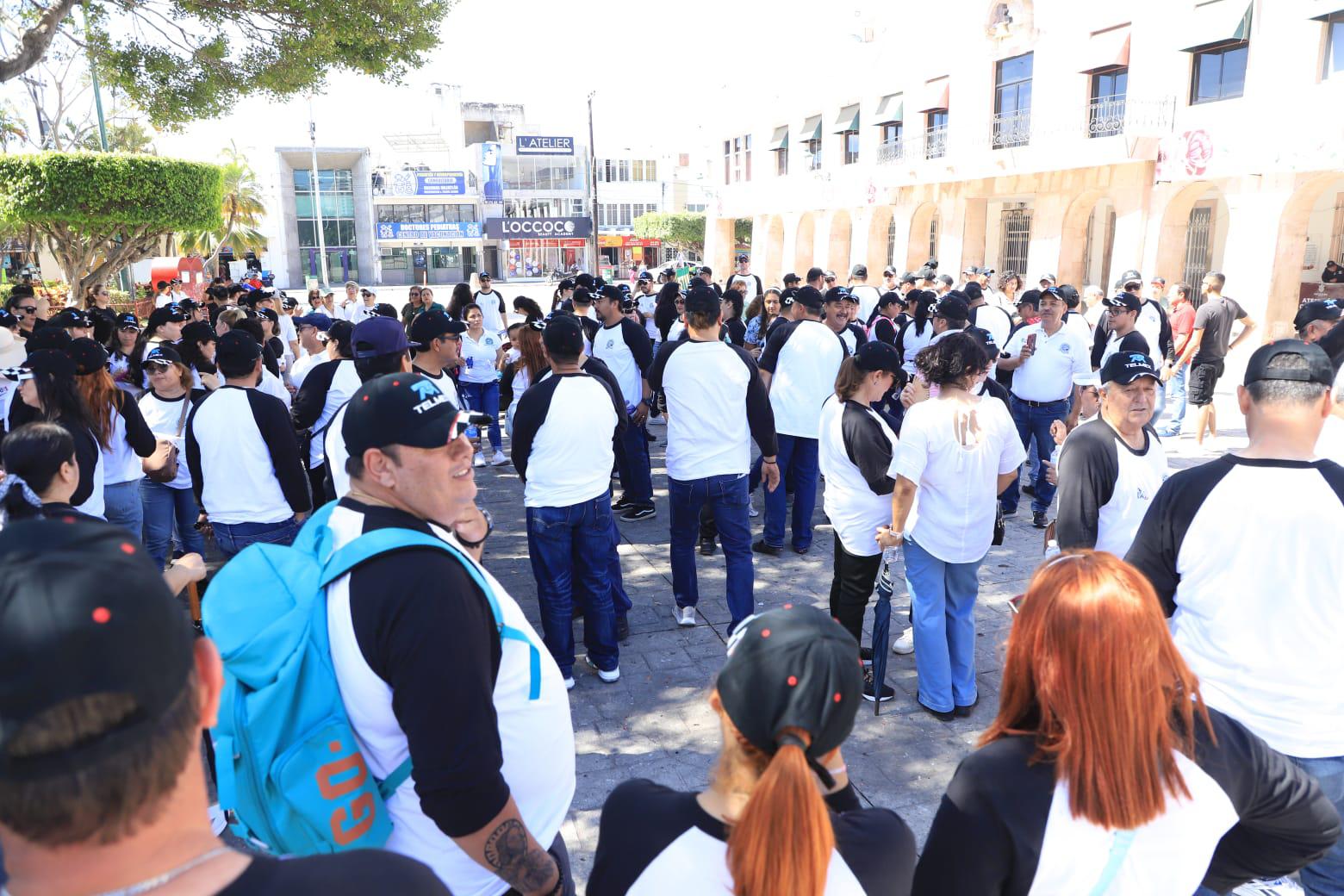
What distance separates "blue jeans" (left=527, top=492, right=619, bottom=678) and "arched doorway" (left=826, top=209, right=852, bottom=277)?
95.6ft

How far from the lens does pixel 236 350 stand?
13.6 feet

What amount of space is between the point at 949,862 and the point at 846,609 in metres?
3.05

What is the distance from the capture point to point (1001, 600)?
18.9ft

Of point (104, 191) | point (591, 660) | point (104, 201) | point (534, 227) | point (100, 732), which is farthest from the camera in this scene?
point (534, 227)

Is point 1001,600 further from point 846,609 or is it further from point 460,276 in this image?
point 460,276

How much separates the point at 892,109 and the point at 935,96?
80.6 inches

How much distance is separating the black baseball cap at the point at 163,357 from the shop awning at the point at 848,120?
2858 cm

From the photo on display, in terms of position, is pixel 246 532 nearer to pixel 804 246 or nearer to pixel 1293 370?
pixel 1293 370

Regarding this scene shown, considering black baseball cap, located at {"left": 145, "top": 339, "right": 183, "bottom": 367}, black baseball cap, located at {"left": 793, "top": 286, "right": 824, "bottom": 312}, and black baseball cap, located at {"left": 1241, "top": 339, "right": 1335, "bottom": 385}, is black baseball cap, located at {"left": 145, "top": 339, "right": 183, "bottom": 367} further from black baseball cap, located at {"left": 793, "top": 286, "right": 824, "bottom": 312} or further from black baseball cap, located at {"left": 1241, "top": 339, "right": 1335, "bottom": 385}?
black baseball cap, located at {"left": 1241, "top": 339, "right": 1335, "bottom": 385}

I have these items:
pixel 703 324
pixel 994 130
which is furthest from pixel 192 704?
pixel 994 130

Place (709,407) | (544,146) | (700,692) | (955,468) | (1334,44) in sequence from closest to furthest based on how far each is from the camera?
(955,468)
(700,692)
(709,407)
(1334,44)
(544,146)

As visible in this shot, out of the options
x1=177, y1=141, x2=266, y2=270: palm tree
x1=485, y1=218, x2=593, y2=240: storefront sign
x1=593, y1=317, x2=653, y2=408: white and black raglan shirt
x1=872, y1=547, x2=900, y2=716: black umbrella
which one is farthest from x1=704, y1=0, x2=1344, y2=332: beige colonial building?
x1=177, y1=141, x2=266, y2=270: palm tree

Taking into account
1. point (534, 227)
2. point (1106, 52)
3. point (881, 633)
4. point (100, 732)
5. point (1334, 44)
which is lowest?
point (881, 633)

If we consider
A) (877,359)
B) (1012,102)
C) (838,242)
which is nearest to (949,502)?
(877,359)
